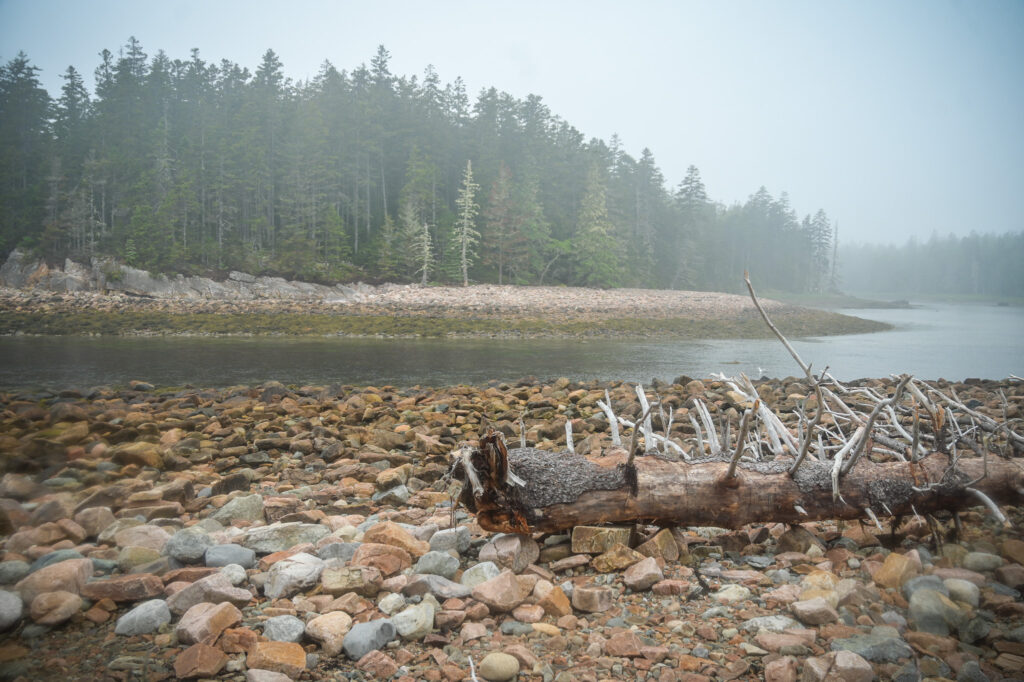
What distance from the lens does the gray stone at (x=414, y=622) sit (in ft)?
7.02

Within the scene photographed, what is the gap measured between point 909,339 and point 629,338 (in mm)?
12428

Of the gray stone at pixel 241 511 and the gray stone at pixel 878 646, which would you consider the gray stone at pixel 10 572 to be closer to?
the gray stone at pixel 241 511

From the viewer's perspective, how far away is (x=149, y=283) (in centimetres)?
2711

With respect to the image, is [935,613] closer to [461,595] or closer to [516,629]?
[516,629]

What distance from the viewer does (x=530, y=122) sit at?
5288 cm

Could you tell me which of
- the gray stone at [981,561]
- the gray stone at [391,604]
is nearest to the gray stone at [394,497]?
the gray stone at [391,604]

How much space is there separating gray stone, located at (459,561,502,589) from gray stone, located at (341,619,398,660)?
45 centimetres

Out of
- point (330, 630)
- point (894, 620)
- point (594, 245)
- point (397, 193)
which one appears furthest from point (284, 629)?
point (397, 193)

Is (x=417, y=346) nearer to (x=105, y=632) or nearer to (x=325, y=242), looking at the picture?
(x=105, y=632)

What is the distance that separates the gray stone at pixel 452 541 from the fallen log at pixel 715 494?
20cm

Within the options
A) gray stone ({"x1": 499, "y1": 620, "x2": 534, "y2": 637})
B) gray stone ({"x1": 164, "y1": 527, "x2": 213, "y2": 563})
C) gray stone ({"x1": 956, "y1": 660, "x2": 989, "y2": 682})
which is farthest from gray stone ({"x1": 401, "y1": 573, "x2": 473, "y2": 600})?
gray stone ({"x1": 956, "y1": 660, "x2": 989, "y2": 682})

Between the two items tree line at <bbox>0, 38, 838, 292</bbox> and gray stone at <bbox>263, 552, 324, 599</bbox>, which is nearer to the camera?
gray stone at <bbox>263, 552, 324, 599</bbox>

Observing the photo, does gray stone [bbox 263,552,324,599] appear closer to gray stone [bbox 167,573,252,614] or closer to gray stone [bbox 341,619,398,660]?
gray stone [bbox 167,573,252,614]

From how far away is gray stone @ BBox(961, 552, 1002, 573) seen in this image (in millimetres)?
2367
